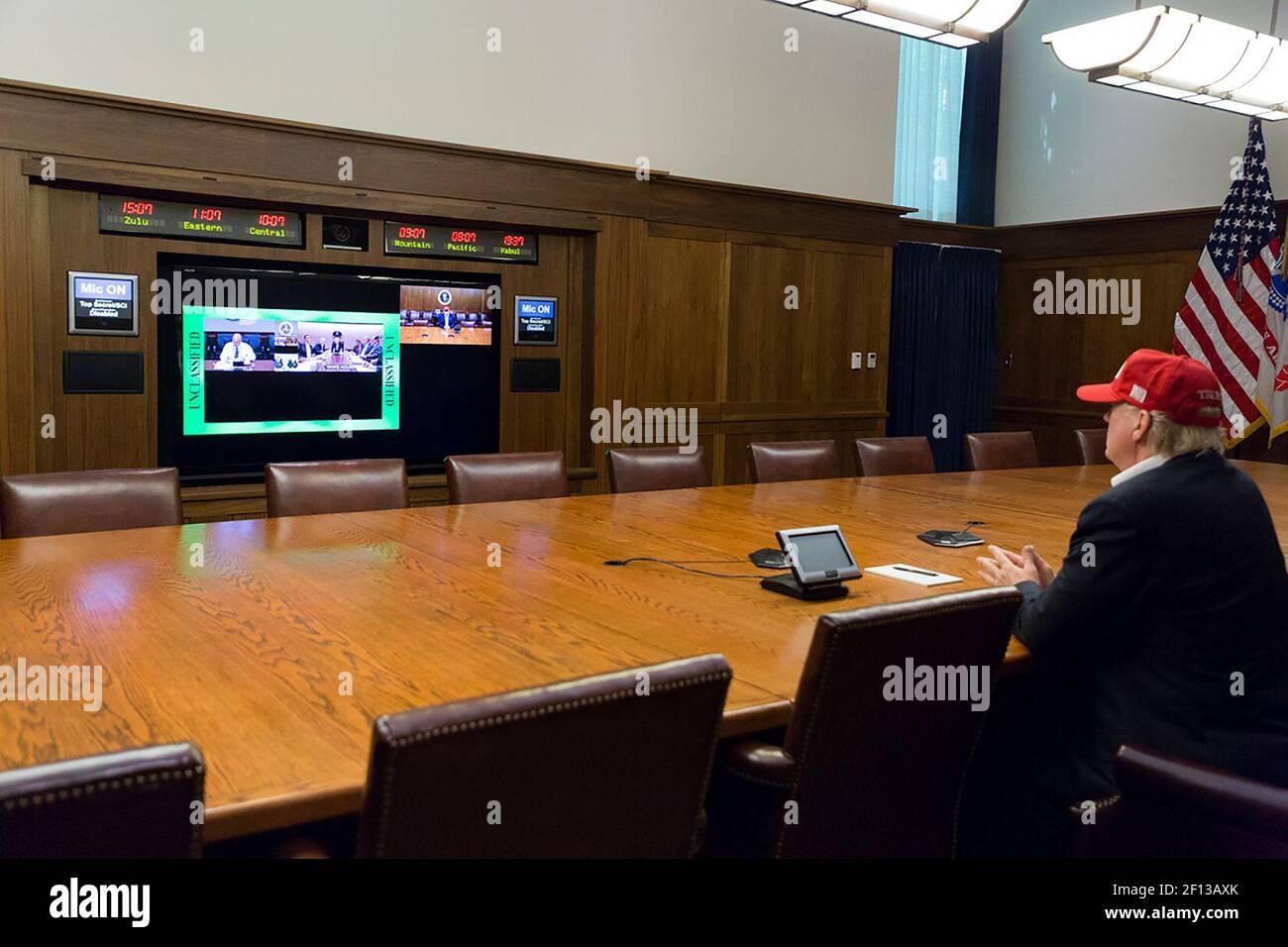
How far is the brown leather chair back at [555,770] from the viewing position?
123 centimetres

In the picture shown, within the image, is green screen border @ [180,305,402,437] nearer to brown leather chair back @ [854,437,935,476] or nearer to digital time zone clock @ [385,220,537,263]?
digital time zone clock @ [385,220,537,263]

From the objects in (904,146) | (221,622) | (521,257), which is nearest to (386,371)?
(521,257)

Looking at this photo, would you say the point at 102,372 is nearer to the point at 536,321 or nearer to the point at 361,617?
the point at 536,321

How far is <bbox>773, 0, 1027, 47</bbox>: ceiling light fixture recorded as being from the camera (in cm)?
369

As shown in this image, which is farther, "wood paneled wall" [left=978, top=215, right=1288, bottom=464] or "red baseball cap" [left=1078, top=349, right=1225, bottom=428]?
"wood paneled wall" [left=978, top=215, right=1288, bottom=464]

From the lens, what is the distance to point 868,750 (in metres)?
1.88

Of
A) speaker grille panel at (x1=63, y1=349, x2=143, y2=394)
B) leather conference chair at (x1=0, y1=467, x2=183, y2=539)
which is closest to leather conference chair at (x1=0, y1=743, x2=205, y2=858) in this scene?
leather conference chair at (x1=0, y1=467, x2=183, y2=539)

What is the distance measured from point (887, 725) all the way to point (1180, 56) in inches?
144

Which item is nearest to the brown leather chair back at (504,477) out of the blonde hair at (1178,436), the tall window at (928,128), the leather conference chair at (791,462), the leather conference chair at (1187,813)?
the leather conference chair at (791,462)

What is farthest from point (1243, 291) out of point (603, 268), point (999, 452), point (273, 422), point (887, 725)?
point (887, 725)

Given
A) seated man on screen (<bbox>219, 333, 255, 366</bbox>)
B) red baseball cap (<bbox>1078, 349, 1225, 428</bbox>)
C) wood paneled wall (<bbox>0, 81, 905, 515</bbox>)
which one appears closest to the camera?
red baseball cap (<bbox>1078, 349, 1225, 428</bbox>)

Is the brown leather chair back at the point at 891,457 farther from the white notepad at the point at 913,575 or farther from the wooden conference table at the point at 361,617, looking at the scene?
the white notepad at the point at 913,575

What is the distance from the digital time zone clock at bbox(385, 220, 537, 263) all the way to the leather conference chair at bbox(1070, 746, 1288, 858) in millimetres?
4771
